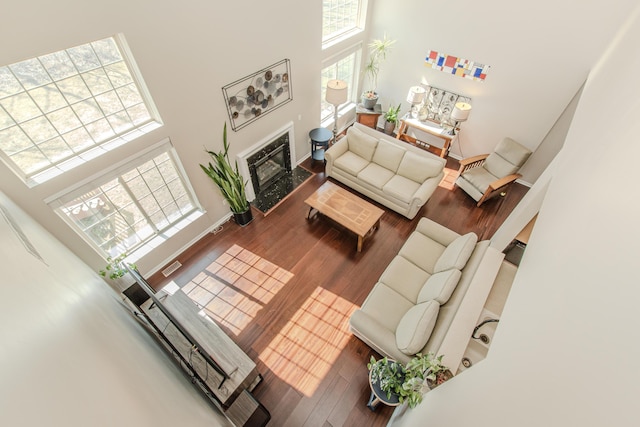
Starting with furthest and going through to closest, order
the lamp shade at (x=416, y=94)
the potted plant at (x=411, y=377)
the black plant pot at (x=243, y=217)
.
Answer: the lamp shade at (x=416, y=94) → the black plant pot at (x=243, y=217) → the potted plant at (x=411, y=377)

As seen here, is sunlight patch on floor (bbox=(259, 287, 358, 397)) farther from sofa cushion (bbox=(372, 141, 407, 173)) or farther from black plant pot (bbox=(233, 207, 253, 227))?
sofa cushion (bbox=(372, 141, 407, 173))

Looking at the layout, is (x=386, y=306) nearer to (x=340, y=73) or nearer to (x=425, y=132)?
(x=425, y=132)

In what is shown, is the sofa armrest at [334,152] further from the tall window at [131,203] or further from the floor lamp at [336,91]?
the tall window at [131,203]

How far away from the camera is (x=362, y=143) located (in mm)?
5676

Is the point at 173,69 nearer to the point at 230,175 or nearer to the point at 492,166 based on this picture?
the point at 230,175

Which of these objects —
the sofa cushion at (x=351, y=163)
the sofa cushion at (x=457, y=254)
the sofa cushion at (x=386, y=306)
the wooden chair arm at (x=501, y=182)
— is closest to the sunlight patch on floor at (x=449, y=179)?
the wooden chair arm at (x=501, y=182)

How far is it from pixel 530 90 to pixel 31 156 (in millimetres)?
6863

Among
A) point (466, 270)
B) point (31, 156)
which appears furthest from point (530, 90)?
point (31, 156)

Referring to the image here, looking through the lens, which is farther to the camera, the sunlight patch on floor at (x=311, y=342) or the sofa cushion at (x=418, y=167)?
the sofa cushion at (x=418, y=167)

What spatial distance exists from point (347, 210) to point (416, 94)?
290 centimetres

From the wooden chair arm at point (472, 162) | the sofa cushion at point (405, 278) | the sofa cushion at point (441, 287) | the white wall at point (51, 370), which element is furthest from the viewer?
the wooden chair arm at point (472, 162)

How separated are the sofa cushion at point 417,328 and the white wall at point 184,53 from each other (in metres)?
3.43

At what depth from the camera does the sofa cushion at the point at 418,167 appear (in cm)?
512

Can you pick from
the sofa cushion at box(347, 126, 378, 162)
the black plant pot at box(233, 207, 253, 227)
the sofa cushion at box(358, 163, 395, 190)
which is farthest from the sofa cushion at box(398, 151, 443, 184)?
the black plant pot at box(233, 207, 253, 227)
